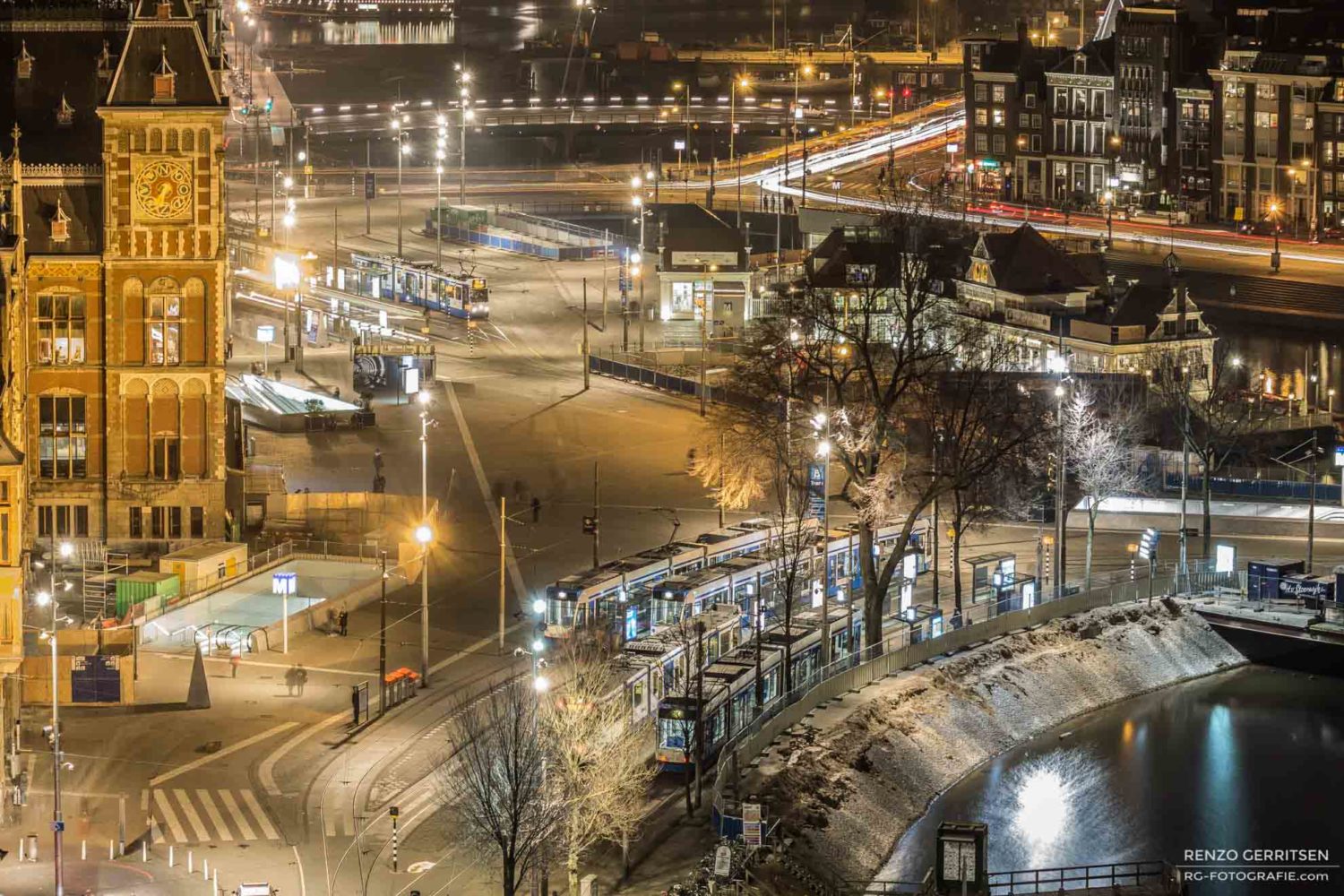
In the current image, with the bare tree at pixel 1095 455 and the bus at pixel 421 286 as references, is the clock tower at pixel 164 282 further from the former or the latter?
the bus at pixel 421 286

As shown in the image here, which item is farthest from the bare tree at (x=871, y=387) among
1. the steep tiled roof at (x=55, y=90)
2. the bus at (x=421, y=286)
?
the bus at (x=421, y=286)

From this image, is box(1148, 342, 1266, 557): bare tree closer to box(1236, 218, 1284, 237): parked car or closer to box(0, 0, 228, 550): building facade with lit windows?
box(0, 0, 228, 550): building facade with lit windows

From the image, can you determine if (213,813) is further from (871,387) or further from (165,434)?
(871,387)

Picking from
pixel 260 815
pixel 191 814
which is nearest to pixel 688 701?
pixel 260 815

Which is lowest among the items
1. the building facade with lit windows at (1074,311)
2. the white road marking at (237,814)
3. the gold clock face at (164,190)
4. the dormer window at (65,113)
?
the white road marking at (237,814)

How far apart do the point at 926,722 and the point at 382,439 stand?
40136 mm

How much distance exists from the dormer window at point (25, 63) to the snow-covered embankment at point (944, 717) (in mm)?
36924

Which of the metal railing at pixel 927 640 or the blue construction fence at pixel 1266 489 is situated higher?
the blue construction fence at pixel 1266 489

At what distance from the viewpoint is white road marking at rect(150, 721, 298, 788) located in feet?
Answer: 229

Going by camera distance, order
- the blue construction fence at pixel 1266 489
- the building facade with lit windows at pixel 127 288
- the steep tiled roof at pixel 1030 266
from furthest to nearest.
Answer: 1. the steep tiled roof at pixel 1030 266
2. the blue construction fence at pixel 1266 489
3. the building facade with lit windows at pixel 127 288

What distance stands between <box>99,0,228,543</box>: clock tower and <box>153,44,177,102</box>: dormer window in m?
0.04

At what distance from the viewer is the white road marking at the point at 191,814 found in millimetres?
65312

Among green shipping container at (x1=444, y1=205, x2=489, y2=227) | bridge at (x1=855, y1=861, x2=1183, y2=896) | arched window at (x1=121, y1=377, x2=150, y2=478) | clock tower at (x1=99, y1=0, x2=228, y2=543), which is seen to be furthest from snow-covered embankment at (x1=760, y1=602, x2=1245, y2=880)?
green shipping container at (x1=444, y1=205, x2=489, y2=227)

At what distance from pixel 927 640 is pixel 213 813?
90.4 ft
